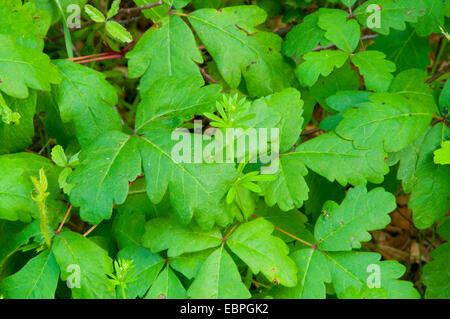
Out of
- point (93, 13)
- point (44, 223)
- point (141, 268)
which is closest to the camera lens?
point (44, 223)

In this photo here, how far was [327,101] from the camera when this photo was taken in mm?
1980

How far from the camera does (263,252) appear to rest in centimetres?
162

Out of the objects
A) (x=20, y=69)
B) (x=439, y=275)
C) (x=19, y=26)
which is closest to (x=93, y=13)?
(x=19, y=26)

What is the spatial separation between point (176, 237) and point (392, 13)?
1.35 metres

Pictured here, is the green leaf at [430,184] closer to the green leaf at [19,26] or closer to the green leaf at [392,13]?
the green leaf at [392,13]

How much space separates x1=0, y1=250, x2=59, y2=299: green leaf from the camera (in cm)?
162

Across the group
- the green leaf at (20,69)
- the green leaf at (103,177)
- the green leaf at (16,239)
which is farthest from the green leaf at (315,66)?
the green leaf at (16,239)

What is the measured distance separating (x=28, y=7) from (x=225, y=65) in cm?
87

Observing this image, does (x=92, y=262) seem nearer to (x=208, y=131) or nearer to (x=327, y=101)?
(x=208, y=131)

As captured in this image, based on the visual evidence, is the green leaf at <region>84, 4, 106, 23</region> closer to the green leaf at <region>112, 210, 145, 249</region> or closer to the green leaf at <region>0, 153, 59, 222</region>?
the green leaf at <region>0, 153, 59, 222</region>

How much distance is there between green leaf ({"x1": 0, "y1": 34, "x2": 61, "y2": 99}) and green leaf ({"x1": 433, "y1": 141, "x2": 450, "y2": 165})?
1511mm

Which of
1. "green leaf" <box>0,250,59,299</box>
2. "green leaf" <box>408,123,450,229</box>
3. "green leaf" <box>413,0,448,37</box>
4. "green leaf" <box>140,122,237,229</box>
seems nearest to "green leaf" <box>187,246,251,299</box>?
"green leaf" <box>140,122,237,229</box>

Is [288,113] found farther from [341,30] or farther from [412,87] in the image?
[412,87]
